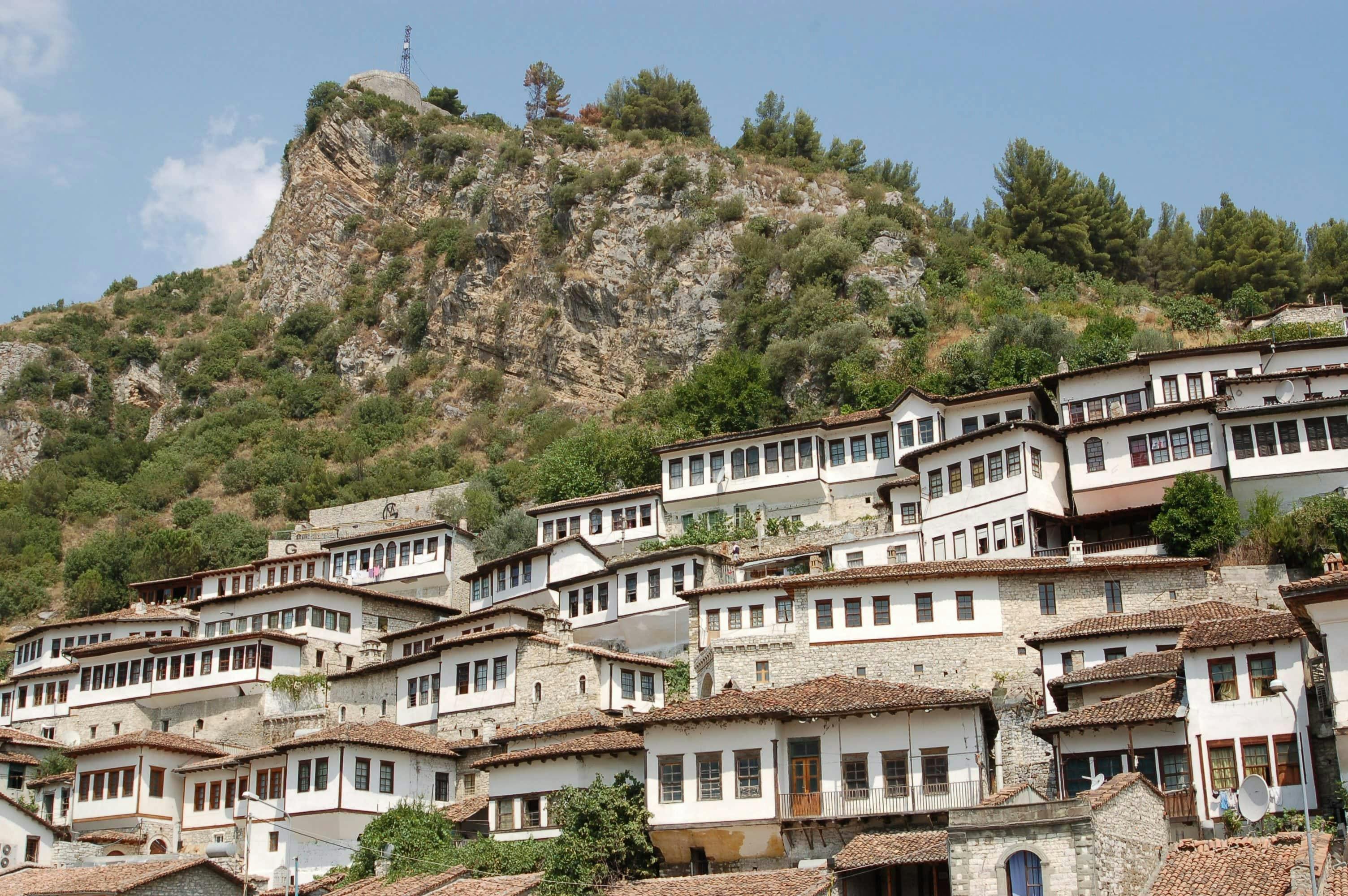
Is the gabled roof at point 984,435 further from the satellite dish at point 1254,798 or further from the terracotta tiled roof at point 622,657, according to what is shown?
the satellite dish at point 1254,798

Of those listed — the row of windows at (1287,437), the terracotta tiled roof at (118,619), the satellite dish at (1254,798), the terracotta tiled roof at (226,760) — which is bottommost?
the satellite dish at (1254,798)

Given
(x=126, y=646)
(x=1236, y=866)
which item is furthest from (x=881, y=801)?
(x=126, y=646)

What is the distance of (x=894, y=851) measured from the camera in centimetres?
3002

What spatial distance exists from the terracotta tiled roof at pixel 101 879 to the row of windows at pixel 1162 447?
99.4 feet

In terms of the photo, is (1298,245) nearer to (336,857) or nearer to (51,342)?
(336,857)

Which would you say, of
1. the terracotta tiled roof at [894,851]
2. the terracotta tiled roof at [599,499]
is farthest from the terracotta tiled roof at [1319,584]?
A: the terracotta tiled roof at [599,499]

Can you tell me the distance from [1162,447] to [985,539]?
6583 mm

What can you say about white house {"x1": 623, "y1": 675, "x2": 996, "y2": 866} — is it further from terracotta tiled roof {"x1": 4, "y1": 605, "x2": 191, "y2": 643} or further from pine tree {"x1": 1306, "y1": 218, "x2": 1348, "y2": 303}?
pine tree {"x1": 1306, "y1": 218, "x2": 1348, "y2": 303}

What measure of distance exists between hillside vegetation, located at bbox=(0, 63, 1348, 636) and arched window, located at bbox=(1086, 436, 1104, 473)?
12.0m

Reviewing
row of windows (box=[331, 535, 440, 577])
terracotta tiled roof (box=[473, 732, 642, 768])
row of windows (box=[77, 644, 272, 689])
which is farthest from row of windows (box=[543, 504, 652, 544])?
terracotta tiled roof (box=[473, 732, 642, 768])

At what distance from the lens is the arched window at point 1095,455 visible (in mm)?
47062

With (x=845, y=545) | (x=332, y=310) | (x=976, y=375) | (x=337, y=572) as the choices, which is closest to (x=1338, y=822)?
(x=845, y=545)

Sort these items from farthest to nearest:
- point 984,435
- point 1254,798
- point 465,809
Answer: point 984,435 < point 465,809 < point 1254,798

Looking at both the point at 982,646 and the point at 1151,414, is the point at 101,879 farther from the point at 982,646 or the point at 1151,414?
the point at 1151,414
